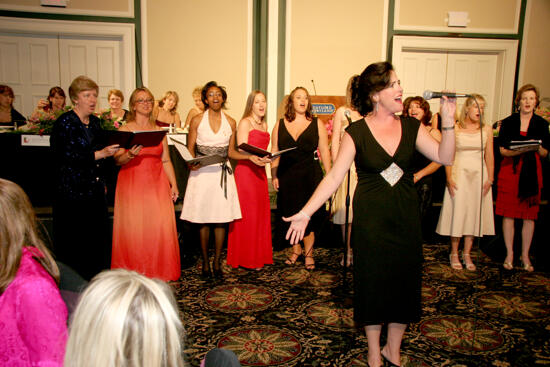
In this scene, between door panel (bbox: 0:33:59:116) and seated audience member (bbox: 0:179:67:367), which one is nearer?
seated audience member (bbox: 0:179:67:367)

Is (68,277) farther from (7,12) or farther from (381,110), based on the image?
(7,12)

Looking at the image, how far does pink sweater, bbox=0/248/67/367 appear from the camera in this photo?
141 cm

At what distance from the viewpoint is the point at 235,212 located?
4.43 meters

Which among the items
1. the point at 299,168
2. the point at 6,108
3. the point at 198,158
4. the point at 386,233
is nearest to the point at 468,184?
the point at 299,168

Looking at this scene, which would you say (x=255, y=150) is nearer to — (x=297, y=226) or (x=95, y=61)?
(x=297, y=226)

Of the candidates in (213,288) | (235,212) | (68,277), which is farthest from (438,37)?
(68,277)

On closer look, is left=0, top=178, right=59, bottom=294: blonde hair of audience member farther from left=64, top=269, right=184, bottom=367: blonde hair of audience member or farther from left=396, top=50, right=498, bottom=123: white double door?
left=396, top=50, right=498, bottom=123: white double door

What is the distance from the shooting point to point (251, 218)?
455 cm

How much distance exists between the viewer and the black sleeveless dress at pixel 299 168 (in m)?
4.57

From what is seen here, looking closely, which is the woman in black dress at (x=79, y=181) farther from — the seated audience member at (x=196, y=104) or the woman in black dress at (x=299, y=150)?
the seated audience member at (x=196, y=104)

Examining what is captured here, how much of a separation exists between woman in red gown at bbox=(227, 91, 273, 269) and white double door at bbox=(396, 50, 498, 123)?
15.9ft

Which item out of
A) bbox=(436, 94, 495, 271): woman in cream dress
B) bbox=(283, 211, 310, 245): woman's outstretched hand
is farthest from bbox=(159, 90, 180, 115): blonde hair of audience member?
bbox=(283, 211, 310, 245): woman's outstretched hand

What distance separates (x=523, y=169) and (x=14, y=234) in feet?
15.6

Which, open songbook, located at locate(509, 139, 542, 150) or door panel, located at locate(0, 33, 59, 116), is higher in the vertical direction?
door panel, located at locate(0, 33, 59, 116)
